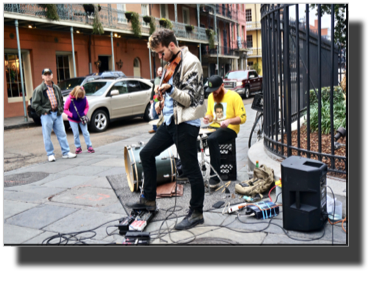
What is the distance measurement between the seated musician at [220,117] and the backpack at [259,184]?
450 millimetres

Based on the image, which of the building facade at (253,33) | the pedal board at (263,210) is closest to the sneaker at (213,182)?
the pedal board at (263,210)

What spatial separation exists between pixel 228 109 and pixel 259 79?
65.9ft

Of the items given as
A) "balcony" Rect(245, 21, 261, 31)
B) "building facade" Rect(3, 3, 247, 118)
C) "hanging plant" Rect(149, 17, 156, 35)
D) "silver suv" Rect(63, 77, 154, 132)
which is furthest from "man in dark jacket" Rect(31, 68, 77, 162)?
"balcony" Rect(245, 21, 261, 31)

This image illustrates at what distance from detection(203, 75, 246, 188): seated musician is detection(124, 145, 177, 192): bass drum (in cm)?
57

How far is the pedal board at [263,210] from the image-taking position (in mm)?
4148

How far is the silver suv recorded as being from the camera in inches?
479

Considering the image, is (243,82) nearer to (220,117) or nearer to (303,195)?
(220,117)

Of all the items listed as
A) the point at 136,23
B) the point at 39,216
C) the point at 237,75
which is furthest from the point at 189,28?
the point at 39,216

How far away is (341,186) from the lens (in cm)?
453

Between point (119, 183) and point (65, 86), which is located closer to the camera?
point (119, 183)

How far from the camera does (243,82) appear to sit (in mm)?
23203

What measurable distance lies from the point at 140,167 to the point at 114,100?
318 inches
